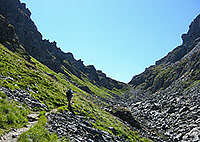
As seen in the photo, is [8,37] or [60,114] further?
[8,37]

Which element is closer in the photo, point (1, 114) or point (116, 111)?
point (1, 114)

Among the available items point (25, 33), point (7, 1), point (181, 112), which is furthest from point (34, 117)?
point (7, 1)

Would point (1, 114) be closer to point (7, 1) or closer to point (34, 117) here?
point (34, 117)

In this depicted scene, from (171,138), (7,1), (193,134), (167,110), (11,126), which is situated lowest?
(11,126)

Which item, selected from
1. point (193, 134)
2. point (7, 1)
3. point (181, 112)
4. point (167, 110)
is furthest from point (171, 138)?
point (7, 1)

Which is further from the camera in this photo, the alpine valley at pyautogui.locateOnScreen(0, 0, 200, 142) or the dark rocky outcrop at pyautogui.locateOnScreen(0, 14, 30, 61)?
the dark rocky outcrop at pyautogui.locateOnScreen(0, 14, 30, 61)

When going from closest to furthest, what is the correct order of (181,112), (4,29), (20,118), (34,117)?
(20,118), (34,117), (181,112), (4,29)

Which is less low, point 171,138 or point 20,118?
point 171,138

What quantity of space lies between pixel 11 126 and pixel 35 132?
1.89 metres

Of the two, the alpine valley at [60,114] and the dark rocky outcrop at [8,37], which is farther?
the dark rocky outcrop at [8,37]

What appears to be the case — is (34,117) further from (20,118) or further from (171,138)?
(171,138)

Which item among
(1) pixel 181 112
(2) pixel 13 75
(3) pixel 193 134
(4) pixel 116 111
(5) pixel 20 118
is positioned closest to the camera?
(5) pixel 20 118

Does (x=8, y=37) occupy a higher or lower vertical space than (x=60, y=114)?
higher

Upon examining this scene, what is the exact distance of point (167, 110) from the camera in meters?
56.3
